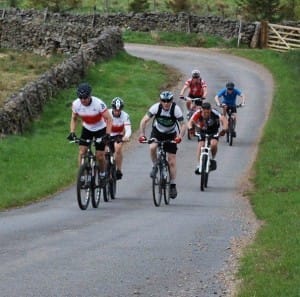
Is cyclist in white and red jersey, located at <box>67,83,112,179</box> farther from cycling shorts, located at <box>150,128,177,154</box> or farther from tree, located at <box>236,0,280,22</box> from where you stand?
tree, located at <box>236,0,280,22</box>

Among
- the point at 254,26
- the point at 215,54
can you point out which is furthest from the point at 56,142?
the point at 254,26

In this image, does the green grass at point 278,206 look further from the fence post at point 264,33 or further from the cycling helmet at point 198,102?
the fence post at point 264,33

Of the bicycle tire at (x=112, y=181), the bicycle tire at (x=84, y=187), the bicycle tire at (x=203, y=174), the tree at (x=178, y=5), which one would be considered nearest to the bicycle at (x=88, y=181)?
the bicycle tire at (x=84, y=187)

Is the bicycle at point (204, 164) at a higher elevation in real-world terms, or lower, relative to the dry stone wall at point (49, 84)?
higher

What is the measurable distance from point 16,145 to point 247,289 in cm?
1278

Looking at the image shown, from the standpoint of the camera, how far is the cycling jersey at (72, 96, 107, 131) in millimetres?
15078

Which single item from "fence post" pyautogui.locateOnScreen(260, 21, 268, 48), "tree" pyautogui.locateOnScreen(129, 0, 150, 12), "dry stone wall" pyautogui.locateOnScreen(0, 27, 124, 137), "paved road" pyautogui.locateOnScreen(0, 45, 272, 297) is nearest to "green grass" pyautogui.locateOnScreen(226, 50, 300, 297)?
"paved road" pyautogui.locateOnScreen(0, 45, 272, 297)

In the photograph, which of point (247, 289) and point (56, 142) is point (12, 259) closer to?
point (247, 289)

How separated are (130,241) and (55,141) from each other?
11067 mm

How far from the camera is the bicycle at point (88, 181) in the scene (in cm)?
1480

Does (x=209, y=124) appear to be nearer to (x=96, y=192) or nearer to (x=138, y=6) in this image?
(x=96, y=192)

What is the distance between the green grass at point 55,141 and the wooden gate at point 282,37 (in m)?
12.8

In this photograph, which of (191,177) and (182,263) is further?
(191,177)

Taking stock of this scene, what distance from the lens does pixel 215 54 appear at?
48000 millimetres
